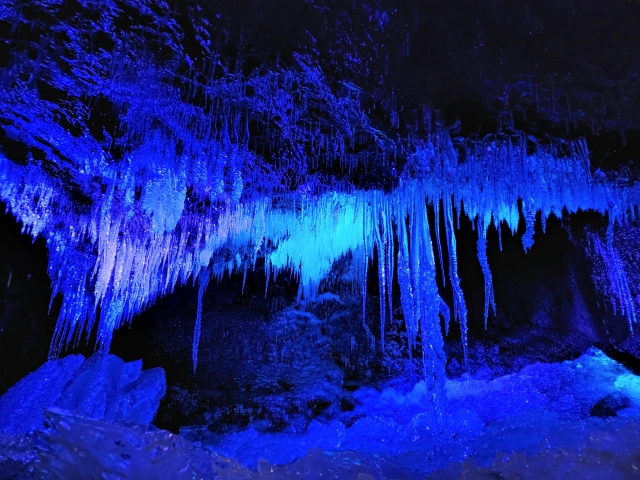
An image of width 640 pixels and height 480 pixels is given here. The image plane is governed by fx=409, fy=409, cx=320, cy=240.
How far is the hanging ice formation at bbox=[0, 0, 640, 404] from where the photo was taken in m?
4.05

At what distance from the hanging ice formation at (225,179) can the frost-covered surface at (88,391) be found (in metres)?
0.61

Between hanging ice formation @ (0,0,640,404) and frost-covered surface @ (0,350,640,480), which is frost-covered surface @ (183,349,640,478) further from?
hanging ice formation @ (0,0,640,404)

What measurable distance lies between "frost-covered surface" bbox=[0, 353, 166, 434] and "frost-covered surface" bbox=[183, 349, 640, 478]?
4.06 feet

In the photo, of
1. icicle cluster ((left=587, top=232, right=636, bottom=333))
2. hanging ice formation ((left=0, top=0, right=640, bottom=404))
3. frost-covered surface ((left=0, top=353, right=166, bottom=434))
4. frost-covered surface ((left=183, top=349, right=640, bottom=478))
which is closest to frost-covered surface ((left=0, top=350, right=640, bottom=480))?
frost-covered surface ((left=183, top=349, right=640, bottom=478))

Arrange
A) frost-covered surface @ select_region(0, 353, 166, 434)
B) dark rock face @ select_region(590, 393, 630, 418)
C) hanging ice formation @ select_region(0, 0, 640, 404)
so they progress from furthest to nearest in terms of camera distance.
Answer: frost-covered surface @ select_region(0, 353, 166, 434) → dark rock face @ select_region(590, 393, 630, 418) → hanging ice formation @ select_region(0, 0, 640, 404)

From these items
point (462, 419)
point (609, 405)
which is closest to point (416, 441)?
point (462, 419)

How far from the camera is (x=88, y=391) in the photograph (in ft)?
26.1

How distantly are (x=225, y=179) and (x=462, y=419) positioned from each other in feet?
18.1

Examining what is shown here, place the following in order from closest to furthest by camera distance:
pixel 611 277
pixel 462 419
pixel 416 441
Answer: pixel 416 441
pixel 462 419
pixel 611 277

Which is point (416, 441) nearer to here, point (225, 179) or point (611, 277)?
point (225, 179)

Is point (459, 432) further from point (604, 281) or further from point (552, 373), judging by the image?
point (604, 281)

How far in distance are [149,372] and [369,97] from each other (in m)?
8.04

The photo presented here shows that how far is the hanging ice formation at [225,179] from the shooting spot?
405 cm

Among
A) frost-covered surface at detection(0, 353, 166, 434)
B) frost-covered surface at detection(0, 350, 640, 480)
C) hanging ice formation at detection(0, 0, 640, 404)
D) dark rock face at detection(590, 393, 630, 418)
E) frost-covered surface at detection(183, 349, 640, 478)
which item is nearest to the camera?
frost-covered surface at detection(0, 350, 640, 480)
